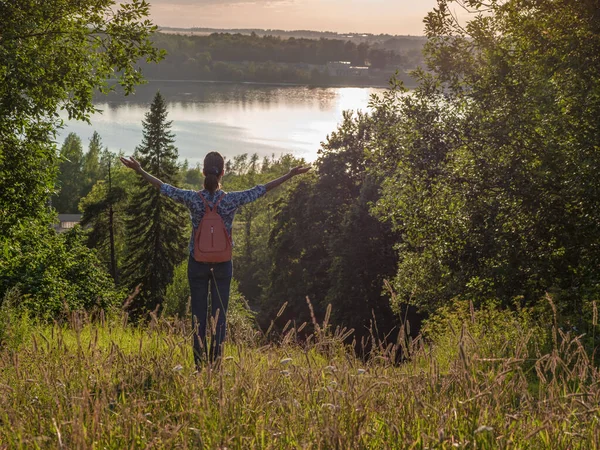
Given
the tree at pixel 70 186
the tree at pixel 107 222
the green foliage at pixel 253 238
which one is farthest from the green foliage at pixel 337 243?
the tree at pixel 70 186

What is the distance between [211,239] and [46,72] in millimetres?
7820

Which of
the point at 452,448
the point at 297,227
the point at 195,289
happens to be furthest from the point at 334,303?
the point at 452,448

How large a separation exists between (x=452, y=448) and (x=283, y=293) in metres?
37.7

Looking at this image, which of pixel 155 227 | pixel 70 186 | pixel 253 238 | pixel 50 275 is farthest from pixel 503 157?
pixel 70 186

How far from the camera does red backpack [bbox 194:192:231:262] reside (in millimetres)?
5922

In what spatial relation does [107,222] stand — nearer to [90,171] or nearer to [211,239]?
[211,239]

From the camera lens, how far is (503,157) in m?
13.8

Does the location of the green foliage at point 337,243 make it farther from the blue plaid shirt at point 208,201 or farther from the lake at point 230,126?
the lake at point 230,126

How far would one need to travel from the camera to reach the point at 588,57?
11922 mm

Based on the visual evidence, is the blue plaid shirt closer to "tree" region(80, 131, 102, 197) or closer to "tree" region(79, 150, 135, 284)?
"tree" region(79, 150, 135, 284)

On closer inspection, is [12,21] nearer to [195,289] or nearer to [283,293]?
[195,289]

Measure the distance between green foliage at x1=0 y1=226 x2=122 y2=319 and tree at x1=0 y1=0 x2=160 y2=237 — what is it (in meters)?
2.44

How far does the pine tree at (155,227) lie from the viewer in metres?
40.7

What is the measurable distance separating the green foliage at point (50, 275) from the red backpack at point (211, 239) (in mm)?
10490
